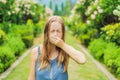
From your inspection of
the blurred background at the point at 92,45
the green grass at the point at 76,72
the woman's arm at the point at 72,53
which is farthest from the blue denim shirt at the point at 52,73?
the green grass at the point at 76,72

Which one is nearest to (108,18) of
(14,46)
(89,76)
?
(14,46)

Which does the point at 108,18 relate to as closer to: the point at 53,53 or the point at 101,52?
the point at 101,52

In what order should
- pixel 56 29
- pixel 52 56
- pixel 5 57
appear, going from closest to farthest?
pixel 56 29 < pixel 52 56 < pixel 5 57

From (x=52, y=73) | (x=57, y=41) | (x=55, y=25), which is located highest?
(x=55, y=25)

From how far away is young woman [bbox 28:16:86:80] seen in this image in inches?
149

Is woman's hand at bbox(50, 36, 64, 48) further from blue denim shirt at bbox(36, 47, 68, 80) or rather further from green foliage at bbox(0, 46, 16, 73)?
green foliage at bbox(0, 46, 16, 73)

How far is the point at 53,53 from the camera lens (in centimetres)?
394

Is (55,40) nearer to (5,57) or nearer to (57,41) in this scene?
(57,41)

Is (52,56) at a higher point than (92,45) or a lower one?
higher

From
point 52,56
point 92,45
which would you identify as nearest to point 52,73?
point 52,56

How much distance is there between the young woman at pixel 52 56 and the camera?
3.79 m

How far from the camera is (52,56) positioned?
12.9 feet

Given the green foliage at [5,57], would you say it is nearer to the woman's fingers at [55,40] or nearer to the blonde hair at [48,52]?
the blonde hair at [48,52]

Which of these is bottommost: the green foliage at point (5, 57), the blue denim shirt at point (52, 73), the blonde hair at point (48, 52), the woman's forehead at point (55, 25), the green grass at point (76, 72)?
the green grass at point (76, 72)
